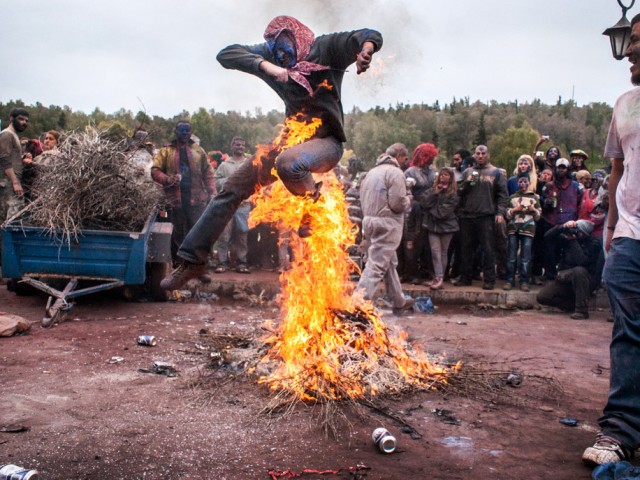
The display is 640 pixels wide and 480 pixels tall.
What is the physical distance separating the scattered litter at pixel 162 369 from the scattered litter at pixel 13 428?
150 cm

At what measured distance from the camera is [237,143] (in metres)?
11.2

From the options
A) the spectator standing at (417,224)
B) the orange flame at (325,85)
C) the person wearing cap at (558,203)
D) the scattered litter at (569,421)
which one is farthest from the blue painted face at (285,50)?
the person wearing cap at (558,203)

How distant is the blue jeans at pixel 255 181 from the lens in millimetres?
4461

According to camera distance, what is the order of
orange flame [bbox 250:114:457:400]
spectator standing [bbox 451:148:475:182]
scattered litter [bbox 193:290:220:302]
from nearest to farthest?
orange flame [bbox 250:114:457:400] < scattered litter [bbox 193:290:220:302] < spectator standing [bbox 451:148:475:182]

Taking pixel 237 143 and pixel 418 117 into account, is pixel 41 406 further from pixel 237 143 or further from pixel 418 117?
pixel 418 117

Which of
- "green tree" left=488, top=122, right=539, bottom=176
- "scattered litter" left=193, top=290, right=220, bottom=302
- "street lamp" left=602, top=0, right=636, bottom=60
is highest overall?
"green tree" left=488, top=122, right=539, bottom=176

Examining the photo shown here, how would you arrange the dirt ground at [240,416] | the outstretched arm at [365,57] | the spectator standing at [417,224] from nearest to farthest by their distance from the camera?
the dirt ground at [240,416] < the outstretched arm at [365,57] < the spectator standing at [417,224]

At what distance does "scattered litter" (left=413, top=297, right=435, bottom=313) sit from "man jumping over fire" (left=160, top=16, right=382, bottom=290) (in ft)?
16.0

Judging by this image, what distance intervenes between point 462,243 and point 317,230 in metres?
5.98

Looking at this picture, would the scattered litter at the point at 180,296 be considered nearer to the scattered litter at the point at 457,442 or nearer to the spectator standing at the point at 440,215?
the spectator standing at the point at 440,215

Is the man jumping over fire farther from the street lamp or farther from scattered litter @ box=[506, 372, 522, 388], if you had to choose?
the street lamp

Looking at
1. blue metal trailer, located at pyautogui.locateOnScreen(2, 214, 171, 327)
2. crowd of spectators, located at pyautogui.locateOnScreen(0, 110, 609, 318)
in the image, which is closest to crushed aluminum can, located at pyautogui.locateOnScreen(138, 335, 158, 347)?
blue metal trailer, located at pyautogui.locateOnScreen(2, 214, 171, 327)

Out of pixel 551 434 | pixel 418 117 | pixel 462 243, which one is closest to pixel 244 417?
pixel 551 434

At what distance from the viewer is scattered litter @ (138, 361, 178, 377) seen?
17.3 ft
